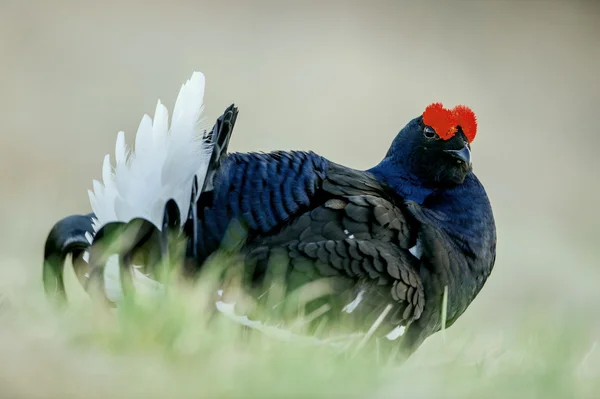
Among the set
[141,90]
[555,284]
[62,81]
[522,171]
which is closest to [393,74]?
[522,171]

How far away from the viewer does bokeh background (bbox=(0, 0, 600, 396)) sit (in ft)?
23.8

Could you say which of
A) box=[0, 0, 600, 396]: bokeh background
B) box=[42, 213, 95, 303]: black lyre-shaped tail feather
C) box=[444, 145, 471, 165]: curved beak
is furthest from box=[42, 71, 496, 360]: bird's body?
box=[0, 0, 600, 396]: bokeh background

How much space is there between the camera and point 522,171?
357 inches

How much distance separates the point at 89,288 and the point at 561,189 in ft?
24.9

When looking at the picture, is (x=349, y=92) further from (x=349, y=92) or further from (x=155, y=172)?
(x=155, y=172)

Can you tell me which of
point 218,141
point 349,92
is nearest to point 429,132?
point 218,141

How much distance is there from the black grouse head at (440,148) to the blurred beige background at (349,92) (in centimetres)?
216

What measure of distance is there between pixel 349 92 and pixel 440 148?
6.30 metres

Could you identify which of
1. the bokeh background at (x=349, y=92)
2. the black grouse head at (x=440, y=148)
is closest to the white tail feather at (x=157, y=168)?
the black grouse head at (x=440, y=148)

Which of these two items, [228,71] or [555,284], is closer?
[555,284]

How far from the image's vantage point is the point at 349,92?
31.4 ft

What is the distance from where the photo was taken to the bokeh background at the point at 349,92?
23.8ft

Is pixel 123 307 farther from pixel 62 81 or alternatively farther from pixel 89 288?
pixel 62 81

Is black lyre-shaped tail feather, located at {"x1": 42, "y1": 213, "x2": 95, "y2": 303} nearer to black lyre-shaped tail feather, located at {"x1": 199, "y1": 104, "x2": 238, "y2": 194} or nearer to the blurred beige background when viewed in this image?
black lyre-shaped tail feather, located at {"x1": 199, "y1": 104, "x2": 238, "y2": 194}
